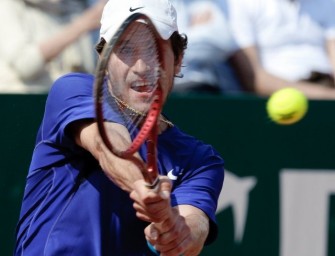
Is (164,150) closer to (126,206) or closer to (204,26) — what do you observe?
(126,206)

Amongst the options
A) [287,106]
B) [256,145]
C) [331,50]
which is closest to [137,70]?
[287,106]

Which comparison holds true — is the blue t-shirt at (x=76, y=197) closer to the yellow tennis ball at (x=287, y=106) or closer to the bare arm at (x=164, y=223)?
the bare arm at (x=164, y=223)

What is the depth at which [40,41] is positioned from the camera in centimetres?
567

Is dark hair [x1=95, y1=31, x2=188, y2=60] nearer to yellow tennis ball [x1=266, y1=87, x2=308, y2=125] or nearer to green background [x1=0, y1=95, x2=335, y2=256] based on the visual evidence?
yellow tennis ball [x1=266, y1=87, x2=308, y2=125]

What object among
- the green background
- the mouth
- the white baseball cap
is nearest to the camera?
the mouth

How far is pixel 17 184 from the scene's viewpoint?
545cm

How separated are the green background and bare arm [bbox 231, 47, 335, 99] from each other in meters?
0.37

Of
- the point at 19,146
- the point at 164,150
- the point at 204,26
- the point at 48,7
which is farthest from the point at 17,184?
the point at 164,150

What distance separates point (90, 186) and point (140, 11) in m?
0.57

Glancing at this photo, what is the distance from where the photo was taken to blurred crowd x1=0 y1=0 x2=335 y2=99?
5637 mm

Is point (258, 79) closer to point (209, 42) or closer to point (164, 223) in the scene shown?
point (209, 42)

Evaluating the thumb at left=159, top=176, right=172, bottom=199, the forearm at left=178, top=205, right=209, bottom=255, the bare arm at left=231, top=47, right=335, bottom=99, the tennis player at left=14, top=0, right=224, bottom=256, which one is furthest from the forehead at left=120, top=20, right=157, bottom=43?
the bare arm at left=231, top=47, right=335, bottom=99

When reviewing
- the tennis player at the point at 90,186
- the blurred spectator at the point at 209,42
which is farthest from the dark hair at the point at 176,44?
the blurred spectator at the point at 209,42

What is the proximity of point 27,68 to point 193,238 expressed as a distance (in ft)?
9.58
